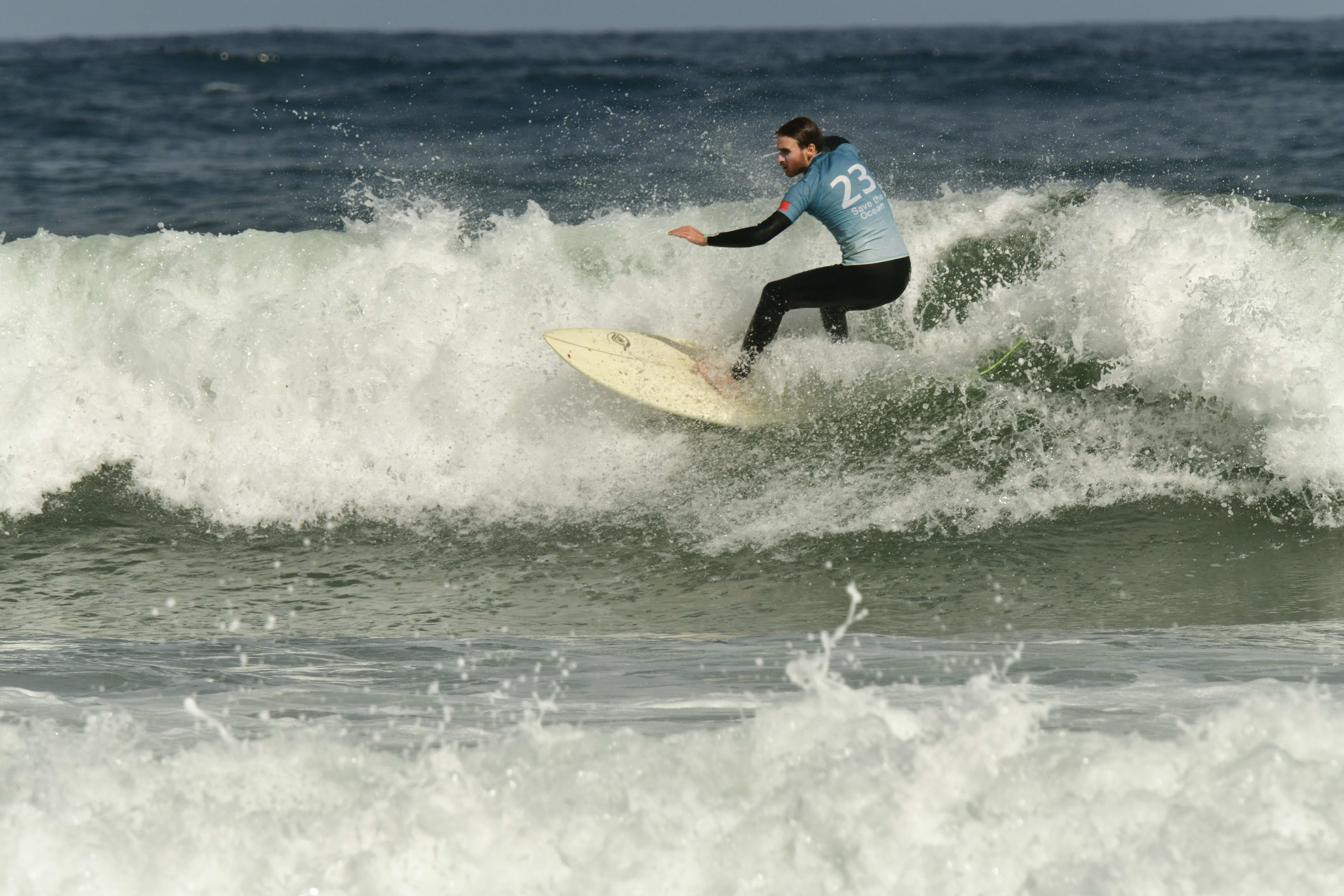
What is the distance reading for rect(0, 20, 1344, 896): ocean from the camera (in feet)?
7.93

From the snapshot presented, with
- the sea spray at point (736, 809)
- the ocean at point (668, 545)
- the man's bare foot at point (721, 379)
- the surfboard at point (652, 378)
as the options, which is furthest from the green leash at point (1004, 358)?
the sea spray at point (736, 809)

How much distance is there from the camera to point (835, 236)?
6.33 meters

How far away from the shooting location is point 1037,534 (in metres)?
5.38

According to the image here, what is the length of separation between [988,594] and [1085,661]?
109 cm

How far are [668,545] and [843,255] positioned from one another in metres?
2.05

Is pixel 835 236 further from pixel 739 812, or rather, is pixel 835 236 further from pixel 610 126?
pixel 610 126

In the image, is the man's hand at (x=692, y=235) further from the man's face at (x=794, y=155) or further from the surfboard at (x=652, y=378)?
the surfboard at (x=652, y=378)

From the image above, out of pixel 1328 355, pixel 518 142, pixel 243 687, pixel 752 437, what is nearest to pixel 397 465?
pixel 752 437

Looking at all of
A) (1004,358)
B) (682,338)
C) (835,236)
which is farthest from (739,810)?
(1004,358)

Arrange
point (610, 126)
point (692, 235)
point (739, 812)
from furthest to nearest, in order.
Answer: point (610, 126), point (692, 235), point (739, 812)

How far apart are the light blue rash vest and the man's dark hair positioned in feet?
0.28

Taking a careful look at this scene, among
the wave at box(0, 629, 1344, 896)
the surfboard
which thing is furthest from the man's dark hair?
the wave at box(0, 629, 1344, 896)

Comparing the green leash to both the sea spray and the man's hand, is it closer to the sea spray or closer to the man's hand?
the man's hand

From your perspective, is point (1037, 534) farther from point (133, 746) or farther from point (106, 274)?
point (106, 274)
